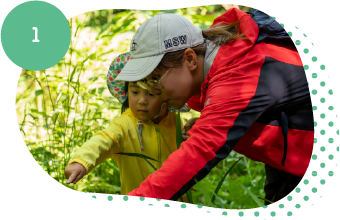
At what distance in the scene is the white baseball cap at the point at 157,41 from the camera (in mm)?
770

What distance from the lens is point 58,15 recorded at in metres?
0.86

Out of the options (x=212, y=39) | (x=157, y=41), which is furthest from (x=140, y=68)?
(x=212, y=39)

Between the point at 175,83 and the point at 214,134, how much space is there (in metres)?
0.19

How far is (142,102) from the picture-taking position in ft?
3.27

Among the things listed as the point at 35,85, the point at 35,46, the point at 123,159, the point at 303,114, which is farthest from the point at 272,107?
the point at 35,85

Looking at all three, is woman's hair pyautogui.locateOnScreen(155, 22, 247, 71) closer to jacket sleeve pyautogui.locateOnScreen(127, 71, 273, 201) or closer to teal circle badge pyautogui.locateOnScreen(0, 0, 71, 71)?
jacket sleeve pyautogui.locateOnScreen(127, 71, 273, 201)

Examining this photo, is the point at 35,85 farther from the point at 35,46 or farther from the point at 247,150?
the point at 247,150

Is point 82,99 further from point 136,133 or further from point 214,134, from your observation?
point 214,134

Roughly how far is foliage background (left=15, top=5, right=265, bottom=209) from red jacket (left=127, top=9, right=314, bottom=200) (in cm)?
20

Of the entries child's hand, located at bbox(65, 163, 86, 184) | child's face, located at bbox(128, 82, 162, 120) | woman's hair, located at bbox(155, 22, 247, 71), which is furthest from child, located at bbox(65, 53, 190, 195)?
woman's hair, located at bbox(155, 22, 247, 71)

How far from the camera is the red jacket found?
2.17ft

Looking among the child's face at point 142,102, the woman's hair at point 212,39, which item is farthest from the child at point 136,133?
the woman's hair at point 212,39

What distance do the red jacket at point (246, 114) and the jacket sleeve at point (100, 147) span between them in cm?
19

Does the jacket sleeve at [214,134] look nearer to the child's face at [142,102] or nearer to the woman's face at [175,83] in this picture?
the woman's face at [175,83]
